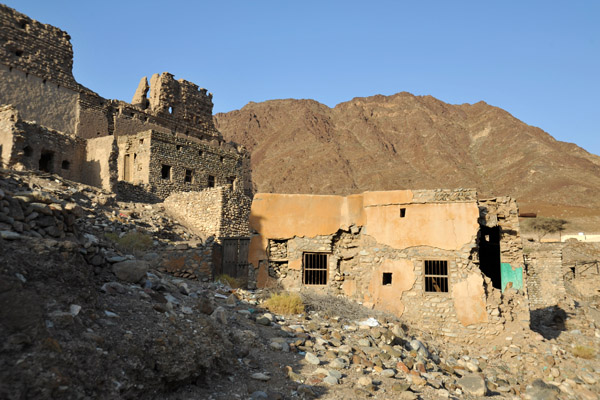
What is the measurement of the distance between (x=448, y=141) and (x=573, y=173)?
74.8 feet

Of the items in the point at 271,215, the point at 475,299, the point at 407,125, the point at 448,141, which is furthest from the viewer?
the point at 407,125

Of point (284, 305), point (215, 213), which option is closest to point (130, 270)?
point (284, 305)

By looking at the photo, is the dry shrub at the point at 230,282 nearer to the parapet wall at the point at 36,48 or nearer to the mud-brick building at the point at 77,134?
the mud-brick building at the point at 77,134

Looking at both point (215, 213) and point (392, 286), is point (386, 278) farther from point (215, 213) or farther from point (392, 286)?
point (215, 213)

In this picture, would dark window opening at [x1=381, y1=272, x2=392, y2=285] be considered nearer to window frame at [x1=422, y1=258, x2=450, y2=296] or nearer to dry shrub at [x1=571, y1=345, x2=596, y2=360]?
window frame at [x1=422, y1=258, x2=450, y2=296]

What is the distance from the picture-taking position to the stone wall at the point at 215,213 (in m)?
18.3

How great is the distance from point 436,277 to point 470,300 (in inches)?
41.1

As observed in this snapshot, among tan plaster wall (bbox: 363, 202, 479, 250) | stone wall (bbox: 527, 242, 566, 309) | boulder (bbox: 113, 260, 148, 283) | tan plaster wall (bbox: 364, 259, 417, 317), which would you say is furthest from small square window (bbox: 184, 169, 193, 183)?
stone wall (bbox: 527, 242, 566, 309)

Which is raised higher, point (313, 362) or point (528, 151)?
point (528, 151)

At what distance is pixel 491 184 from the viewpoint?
67.6 m

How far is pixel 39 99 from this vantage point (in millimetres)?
21734

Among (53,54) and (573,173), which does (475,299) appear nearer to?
(53,54)

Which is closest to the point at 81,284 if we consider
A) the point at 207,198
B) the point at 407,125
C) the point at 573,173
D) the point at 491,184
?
the point at 207,198

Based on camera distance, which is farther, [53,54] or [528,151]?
[528,151]
